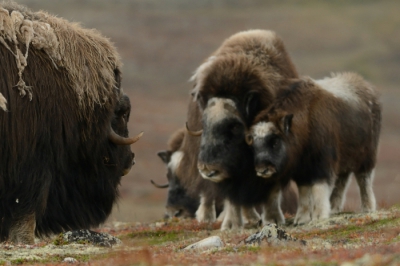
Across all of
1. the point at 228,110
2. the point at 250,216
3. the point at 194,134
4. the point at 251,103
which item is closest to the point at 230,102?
the point at 228,110

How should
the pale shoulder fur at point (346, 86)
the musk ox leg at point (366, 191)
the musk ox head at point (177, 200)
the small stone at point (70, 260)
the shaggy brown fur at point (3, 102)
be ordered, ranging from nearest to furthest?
1. the small stone at point (70, 260)
2. the shaggy brown fur at point (3, 102)
3. the pale shoulder fur at point (346, 86)
4. the musk ox leg at point (366, 191)
5. the musk ox head at point (177, 200)

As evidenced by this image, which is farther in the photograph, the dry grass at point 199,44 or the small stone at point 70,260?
the dry grass at point 199,44

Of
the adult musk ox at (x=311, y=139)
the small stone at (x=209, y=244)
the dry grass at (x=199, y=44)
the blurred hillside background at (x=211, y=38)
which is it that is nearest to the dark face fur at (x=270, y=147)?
the adult musk ox at (x=311, y=139)

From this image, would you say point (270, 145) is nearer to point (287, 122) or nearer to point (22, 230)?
point (287, 122)

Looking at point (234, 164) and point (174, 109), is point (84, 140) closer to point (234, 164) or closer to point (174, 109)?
point (234, 164)

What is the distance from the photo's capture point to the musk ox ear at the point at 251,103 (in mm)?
7488

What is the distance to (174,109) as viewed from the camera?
43.0 metres

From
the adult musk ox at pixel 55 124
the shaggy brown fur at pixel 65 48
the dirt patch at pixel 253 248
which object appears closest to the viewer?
the dirt patch at pixel 253 248

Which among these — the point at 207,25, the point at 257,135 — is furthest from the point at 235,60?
the point at 207,25

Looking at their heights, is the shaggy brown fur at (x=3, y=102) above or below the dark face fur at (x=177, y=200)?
above

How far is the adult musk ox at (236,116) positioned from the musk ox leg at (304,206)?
24 cm

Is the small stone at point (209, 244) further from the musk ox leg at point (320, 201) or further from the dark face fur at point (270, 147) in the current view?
the musk ox leg at point (320, 201)

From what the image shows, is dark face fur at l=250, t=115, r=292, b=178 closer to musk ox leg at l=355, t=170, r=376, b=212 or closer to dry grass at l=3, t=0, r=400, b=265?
musk ox leg at l=355, t=170, r=376, b=212

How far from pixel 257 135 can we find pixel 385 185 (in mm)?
21021
